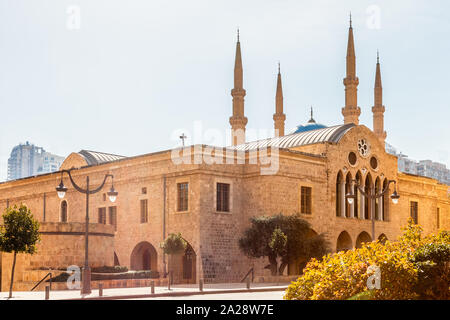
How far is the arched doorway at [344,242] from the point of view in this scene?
4444 centimetres

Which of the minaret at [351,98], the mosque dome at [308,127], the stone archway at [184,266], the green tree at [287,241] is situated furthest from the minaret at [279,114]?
Result: the green tree at [287,241]

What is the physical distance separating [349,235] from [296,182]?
20.5ft

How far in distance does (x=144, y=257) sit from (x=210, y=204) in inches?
293

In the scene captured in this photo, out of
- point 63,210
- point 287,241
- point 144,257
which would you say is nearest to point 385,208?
point 287,241

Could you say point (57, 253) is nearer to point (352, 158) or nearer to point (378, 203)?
point (352, 158)

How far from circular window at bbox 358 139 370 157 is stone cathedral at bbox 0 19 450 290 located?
8 centimetres

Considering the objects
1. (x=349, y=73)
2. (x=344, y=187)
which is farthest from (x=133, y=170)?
(x=349, y=73)

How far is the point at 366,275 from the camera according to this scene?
14297 millimetres

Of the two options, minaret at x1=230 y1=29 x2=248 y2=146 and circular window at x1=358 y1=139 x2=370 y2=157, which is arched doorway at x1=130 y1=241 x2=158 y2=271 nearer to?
circular window at x1=358 y1=139 x2=370 y2=157

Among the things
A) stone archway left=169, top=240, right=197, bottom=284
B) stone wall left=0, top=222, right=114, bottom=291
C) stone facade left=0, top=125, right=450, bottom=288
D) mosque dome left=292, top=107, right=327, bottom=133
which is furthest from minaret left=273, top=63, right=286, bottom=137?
stone wall left=0, top=222, right=114, bottom=291

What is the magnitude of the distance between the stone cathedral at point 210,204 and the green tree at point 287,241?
1773 millimetres

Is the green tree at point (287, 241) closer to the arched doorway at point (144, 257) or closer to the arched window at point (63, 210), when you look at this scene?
the arched doorway at point (144, 257)
